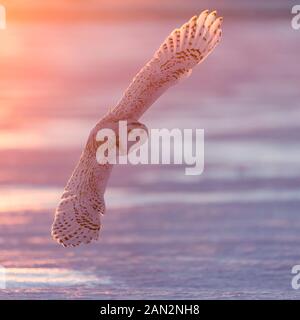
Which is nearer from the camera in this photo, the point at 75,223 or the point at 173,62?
the point at 75,223

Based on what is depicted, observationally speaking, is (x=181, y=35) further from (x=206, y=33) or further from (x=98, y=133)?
(x=98, y=133)

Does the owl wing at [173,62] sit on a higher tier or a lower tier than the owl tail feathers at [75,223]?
higher

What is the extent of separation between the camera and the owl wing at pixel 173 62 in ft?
55.9

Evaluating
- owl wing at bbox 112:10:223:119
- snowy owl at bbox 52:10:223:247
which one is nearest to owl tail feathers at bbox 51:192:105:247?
snowy owl at bbox 52:10:223:247

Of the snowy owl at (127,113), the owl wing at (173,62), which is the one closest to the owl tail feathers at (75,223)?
the snowy owl at (127,113)

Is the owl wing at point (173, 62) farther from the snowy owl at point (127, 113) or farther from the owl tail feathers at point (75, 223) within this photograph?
the owl tail feathers at point (75, 223)

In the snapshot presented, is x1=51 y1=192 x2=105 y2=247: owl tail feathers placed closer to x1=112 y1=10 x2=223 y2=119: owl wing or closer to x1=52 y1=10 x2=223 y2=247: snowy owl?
x1=52 y1=10 x2=223 y2=247: snowy owl

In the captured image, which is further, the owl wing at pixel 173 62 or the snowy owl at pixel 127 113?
the owl wing at pixel 173 62

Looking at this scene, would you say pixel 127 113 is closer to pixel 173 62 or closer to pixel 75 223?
pixel 173 62

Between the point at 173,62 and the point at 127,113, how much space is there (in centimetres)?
69

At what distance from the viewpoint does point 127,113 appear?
55.9 feet

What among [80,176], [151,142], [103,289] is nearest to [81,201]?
[80,176]

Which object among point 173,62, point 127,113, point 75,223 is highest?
point 173,62

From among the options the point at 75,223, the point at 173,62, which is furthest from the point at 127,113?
the point at 75,223
